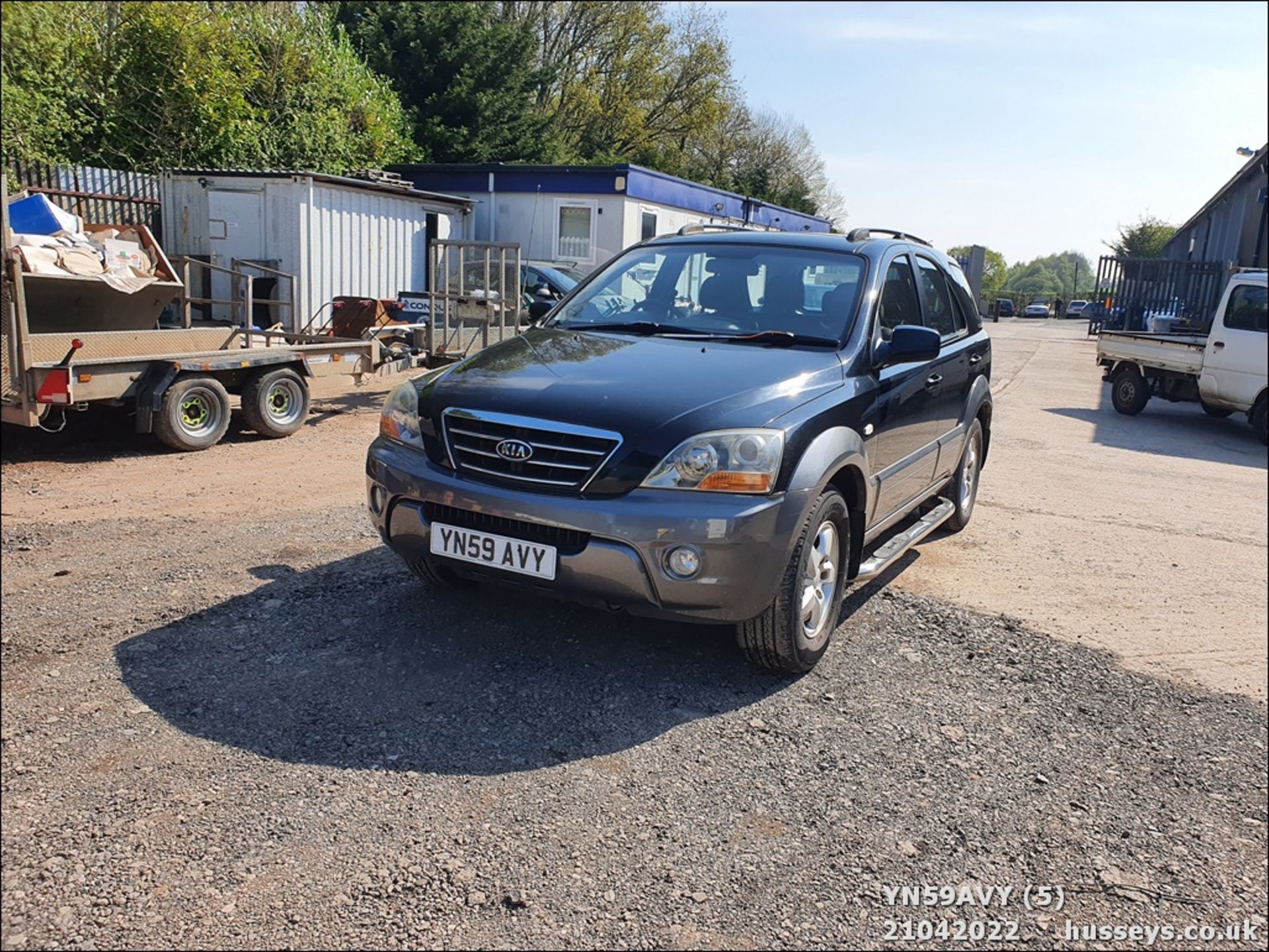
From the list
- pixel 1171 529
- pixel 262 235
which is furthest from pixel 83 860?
pixel 262 235

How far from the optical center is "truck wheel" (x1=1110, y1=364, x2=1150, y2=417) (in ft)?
45.4

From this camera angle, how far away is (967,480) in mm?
→ 6629

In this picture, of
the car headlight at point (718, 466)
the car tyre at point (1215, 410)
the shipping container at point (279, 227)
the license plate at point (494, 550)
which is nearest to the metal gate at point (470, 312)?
the shipping container at point (279, 227)

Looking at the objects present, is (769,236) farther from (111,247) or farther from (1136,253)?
(1136,253)

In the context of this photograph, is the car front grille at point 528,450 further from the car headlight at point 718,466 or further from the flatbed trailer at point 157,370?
the flatbed trailer at point 157,370

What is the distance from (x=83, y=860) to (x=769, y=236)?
13.5 ft

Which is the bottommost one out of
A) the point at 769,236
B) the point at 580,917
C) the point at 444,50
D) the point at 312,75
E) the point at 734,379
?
the point at 580,917

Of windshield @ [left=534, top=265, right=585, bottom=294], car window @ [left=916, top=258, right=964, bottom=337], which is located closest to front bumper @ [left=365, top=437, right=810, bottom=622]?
car window @ [left=916, top=258, right=964, bottom=337]

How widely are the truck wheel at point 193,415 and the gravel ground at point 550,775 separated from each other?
298 centimetres

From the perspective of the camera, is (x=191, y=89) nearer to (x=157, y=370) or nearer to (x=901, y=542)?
(x=157, y=370)

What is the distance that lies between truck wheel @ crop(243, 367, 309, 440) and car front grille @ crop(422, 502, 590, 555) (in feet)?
17.6

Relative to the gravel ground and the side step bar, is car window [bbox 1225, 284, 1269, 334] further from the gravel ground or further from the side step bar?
the gravel ground

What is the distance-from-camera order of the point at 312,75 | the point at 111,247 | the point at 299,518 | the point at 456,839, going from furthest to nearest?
the point at 312,75 < the point at 111,247 < the point at 299,518 < the point at 456,839

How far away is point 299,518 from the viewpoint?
6109 millimetres
